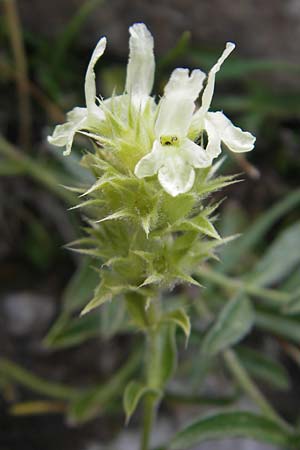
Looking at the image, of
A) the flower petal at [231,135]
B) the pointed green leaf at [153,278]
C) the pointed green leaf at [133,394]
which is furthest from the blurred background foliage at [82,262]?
the flower petal at [231,135]

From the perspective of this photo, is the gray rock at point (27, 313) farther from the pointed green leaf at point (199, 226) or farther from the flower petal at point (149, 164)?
the flower petal at point (149, 164)

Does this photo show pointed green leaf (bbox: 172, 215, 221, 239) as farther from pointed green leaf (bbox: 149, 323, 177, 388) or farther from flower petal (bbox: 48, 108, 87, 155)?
pointed green leaf (bbox: 149, 323, 177, 388)

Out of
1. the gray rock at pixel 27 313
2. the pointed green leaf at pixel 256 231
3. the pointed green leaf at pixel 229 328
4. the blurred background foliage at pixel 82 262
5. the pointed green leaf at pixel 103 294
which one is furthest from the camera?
the gray rock at pixel 27 313

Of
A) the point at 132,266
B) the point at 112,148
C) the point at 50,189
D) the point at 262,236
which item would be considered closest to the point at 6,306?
the point at 50,189

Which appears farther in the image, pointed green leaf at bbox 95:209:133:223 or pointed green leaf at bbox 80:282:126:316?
pointed green leaf at bbox 80:282:126:316

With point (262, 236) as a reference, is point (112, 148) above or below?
above

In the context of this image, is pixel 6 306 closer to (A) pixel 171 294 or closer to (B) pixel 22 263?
(B) pixel 22 263

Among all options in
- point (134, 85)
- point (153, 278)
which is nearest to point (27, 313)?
point (153, 278)

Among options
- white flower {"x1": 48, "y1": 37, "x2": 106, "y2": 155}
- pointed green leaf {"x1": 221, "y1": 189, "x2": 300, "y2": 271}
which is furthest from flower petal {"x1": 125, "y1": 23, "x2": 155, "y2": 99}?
pointed green leaf {"x1": 221, "y1": 189, "x2": 300, "y2": 271}
